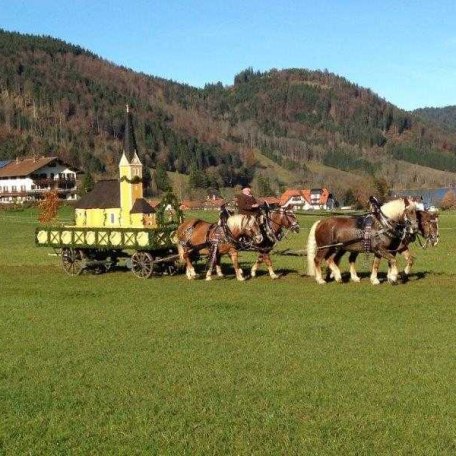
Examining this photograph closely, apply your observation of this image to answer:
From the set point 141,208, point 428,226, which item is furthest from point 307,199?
point 428,226

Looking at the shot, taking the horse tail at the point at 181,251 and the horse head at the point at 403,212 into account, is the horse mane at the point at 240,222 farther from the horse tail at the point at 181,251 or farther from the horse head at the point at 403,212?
the horse head at the point at 403,212

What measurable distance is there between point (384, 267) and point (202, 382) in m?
17.6

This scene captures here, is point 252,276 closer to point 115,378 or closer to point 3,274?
point 3,274

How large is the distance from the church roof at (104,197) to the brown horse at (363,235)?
17.1 meters

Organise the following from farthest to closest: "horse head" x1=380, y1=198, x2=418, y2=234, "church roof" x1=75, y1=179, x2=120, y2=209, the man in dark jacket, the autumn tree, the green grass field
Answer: the autumn tree, "church roof" x1=75, y1=179, x2=120, y2=209, the man in dark jacket, "horse head" x1=380, y1=198, x2=418, y2=234, the green grass field

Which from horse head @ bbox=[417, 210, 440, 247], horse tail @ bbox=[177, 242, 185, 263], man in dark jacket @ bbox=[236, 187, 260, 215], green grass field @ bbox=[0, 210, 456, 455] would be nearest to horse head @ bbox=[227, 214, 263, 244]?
man in dark jacket @ bbox=[236, 187, 260, 215]

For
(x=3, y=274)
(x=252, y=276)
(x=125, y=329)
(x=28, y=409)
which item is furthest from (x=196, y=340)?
(x=3, y=274)

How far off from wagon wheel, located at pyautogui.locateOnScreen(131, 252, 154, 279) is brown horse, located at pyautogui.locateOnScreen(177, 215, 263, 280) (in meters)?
1.05

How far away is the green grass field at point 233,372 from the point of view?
→ 7.54 meters

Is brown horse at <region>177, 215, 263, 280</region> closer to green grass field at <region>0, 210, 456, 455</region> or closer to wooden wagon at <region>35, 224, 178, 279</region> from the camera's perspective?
wooden wagon at <region>35, 224, 178, 279</region>

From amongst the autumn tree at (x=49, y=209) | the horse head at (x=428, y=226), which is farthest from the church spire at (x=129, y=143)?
the autumn tree at (x=49, y=209)

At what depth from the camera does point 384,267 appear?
26047mm

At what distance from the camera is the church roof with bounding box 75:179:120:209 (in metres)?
35.3

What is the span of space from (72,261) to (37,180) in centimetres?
10249
